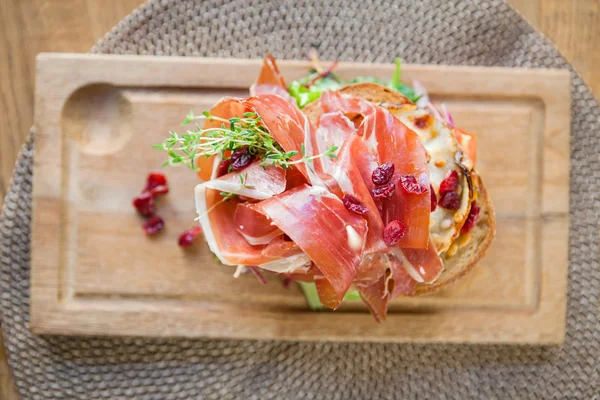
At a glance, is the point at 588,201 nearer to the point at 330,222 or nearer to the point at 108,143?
the point at 330,222

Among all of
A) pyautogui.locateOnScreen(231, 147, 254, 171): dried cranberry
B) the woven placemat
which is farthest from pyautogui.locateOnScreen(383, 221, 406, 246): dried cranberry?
the woven placemat

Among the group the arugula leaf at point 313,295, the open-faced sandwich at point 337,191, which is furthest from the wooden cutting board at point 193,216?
the open-faced sandwich at point 337,191

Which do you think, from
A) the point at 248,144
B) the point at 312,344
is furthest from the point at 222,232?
the point at 312,344

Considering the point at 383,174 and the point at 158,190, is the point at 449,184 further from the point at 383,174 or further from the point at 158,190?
the point at 158,190

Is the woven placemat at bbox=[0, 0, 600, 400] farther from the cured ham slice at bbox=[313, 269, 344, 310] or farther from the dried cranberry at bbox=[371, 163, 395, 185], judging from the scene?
the dried cranberry at bbox=[371, 163, 395, 185]

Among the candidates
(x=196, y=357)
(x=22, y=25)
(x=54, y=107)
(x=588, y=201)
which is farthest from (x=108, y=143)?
(x=588, y=201)

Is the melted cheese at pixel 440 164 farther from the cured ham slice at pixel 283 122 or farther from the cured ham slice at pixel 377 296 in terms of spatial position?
the cured ham slice at pixel 283 122
